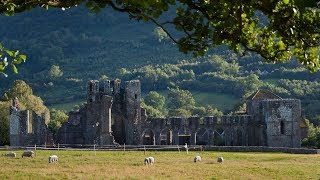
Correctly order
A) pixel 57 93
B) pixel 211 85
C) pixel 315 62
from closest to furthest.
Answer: pixel 315 62 < pixel 211 85 < pixel 57 93

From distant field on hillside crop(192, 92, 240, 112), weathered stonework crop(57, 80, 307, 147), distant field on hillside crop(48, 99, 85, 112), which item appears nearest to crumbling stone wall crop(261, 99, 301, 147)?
weathered stonework crop(57, 80, 307, 147)

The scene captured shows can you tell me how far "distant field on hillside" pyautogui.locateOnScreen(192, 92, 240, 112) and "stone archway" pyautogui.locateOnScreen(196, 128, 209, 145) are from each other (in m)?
63.7

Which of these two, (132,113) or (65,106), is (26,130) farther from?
(65,106)

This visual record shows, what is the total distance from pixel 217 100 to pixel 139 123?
83934 millimetres

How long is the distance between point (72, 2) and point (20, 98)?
88.6 m

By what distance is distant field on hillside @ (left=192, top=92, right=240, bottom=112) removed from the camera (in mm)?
154400

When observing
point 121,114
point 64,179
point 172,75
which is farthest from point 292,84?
point 64,179

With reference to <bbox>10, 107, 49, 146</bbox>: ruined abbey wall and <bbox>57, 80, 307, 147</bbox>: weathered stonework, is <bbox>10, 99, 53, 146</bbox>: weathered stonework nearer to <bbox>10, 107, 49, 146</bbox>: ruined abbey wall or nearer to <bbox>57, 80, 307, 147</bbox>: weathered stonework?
<bbox>10, 107, 49, 146</bbox>: ruined abbey wall

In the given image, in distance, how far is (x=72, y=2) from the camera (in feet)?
43.5

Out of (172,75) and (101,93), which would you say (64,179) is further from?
(172,75)

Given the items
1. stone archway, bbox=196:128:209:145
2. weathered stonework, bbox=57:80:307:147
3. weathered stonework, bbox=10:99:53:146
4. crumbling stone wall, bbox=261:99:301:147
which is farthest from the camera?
stone archway, bbox=196:128:209:145

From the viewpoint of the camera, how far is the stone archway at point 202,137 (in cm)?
8144

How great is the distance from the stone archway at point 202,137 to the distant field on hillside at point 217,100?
2507 inches

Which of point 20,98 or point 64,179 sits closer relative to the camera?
point 64,179
